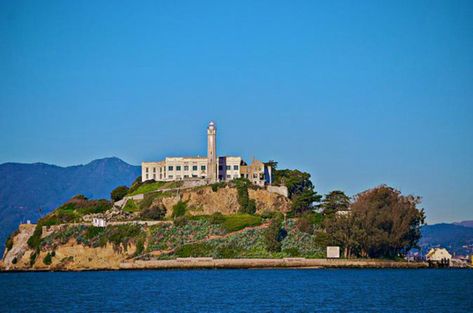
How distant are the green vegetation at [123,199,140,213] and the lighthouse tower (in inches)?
Result: 443

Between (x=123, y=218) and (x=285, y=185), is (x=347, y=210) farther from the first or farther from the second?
(x=123, y=218)

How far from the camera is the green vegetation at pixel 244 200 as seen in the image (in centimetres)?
12325

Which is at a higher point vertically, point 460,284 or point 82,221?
point 82,221

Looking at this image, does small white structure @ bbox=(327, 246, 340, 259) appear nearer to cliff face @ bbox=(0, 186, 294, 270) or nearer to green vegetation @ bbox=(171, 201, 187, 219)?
cliff face @ bbox=(0, 186, 294, 270)

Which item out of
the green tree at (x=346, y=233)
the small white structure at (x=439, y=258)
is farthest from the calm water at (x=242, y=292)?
the small white structure at (x=439, y=258)

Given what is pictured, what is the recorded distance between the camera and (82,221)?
122375 mm

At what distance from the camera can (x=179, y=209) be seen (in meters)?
123

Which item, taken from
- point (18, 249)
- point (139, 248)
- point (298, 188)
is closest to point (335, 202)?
point (298, 188)

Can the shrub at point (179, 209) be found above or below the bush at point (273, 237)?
above

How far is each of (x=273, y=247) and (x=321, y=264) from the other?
21.1ft

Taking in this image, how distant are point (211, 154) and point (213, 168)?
217cm

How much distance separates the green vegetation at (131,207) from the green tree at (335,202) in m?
26.3

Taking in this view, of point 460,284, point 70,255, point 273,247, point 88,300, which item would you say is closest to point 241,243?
point 273,247

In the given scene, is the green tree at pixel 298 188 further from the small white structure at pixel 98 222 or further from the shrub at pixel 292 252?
the small white structure at pixel 98 222
